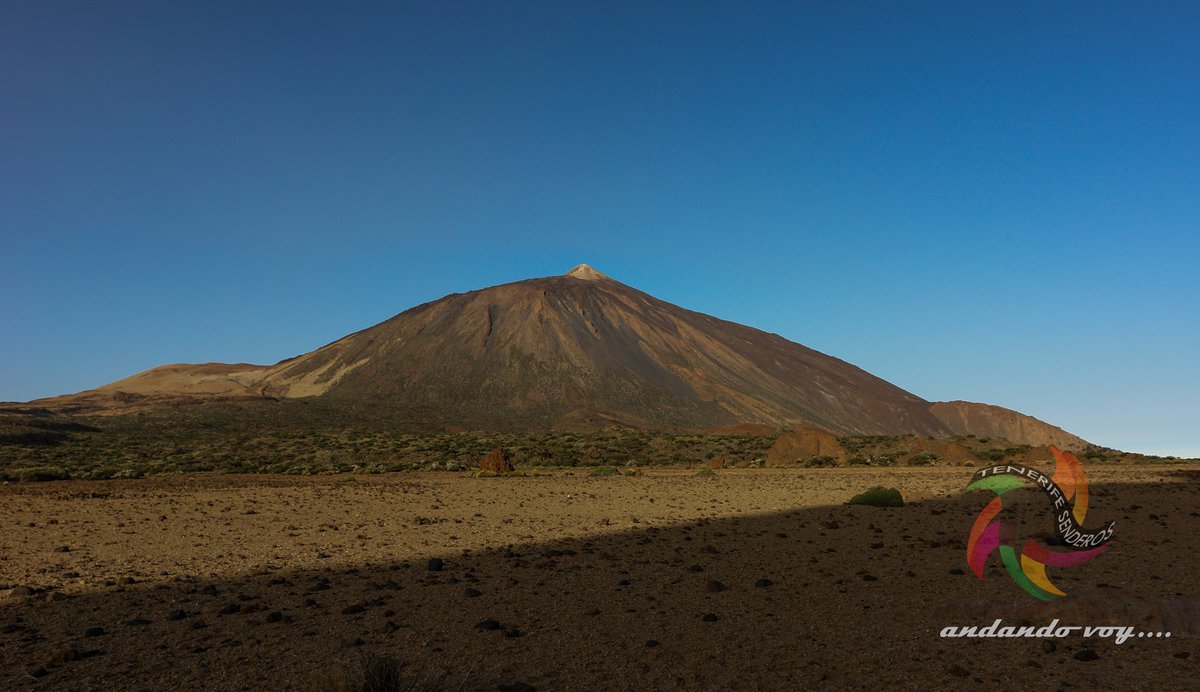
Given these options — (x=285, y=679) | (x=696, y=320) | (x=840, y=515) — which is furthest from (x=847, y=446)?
(x=696, y=320)

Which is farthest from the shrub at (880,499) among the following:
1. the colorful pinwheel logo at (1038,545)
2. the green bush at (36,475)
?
the green bush at (36,475)

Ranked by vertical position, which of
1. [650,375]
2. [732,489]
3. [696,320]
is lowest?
[732,489]

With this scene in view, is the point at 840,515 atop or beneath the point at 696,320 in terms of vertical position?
beneath

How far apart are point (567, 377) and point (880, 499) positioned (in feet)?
352

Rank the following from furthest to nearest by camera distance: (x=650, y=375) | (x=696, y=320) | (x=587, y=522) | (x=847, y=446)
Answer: (x=696, y=320), (x=650, y=375), (x=847, y=446), (x=587, y=522)

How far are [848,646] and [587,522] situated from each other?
31.3 ft

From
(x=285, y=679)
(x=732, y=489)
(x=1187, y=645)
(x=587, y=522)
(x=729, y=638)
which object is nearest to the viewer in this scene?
(x=285, y=679)

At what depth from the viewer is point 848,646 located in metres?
A: 6.39

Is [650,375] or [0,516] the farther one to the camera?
[650,375]

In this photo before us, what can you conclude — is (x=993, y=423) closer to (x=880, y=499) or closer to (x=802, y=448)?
(x=802, y=448)

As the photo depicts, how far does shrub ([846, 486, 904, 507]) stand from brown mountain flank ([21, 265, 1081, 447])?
6846cm

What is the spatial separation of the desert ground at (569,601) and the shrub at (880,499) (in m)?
1.10

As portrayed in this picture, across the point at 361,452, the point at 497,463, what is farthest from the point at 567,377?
the point at 497,463

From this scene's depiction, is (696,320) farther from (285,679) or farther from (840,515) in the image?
(285,679)
